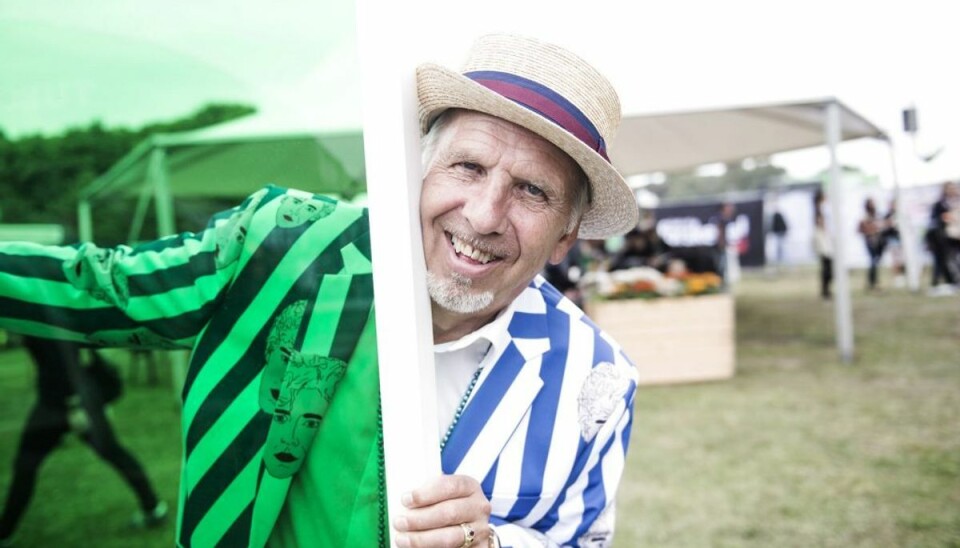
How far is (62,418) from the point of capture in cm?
137

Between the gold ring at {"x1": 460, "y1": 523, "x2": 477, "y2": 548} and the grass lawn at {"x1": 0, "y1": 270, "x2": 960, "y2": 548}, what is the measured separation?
1.37 feet

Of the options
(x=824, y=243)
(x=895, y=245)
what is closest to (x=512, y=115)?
(x=824, y=243)

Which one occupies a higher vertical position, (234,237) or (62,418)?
(234,237)

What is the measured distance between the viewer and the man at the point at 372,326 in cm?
Answer: 82

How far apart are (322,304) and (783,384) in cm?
657

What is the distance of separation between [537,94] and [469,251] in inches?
10.1

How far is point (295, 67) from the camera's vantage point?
2.98ft

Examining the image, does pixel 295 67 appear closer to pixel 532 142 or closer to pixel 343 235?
pixel 343 235

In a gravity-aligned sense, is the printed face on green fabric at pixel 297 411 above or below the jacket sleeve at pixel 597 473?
above

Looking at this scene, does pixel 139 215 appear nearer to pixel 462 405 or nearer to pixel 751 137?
pixel 462 405

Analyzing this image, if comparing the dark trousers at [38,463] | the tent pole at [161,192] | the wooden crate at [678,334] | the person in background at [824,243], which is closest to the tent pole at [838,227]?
the wooden crate at [678,334]

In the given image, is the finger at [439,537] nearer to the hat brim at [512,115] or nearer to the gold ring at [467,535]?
the gold ring at [467,535]

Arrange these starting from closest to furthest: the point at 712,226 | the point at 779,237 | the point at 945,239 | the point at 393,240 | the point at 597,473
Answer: the point at 393,240
the point at 597,473
the point at 945,239
the point at 712,226
the point at 779,237

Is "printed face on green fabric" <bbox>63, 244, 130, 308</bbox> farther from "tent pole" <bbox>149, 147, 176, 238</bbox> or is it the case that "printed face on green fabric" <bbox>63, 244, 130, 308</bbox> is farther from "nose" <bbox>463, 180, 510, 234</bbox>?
"nose" <bbox>463, 180, 510, 234</bbox>
